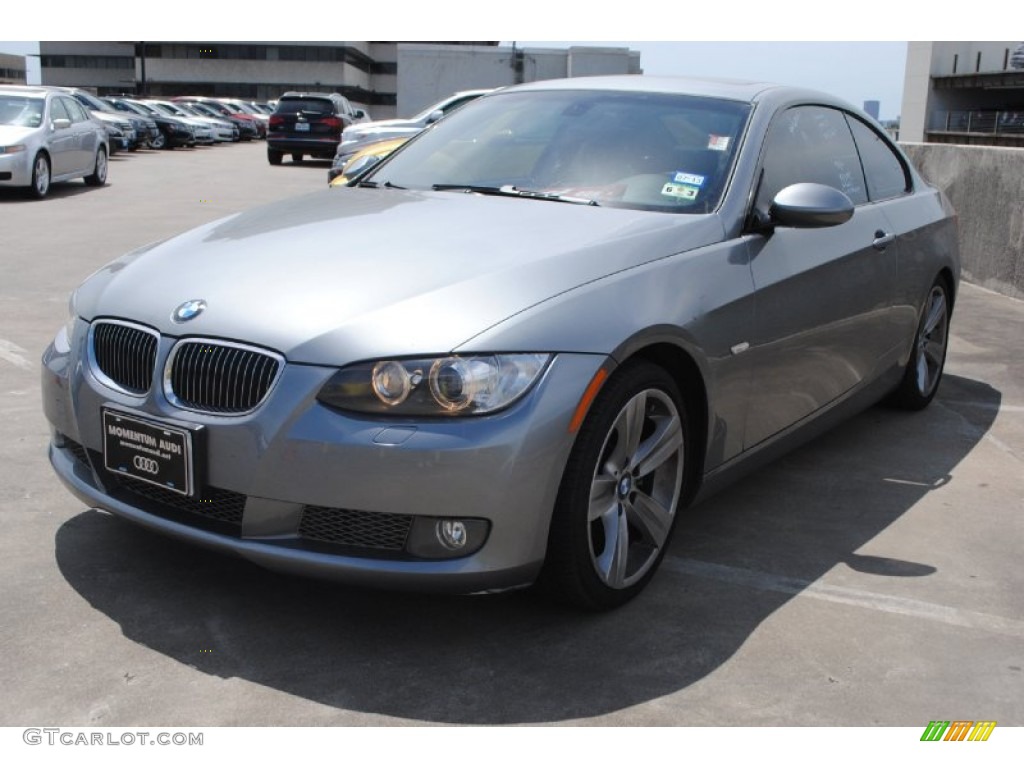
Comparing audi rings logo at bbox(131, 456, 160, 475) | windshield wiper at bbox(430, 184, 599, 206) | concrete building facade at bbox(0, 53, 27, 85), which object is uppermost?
windshield wiper at bbox(430, 184, 599, 206)

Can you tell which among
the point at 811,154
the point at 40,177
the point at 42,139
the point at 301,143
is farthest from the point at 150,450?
the point at 301,143

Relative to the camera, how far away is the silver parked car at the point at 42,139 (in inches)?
616

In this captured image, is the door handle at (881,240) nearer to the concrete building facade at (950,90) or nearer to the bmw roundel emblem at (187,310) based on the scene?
the bmw roundel emblem at (187,310)

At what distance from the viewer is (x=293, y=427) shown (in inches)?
118

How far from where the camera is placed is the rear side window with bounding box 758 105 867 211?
4387mm

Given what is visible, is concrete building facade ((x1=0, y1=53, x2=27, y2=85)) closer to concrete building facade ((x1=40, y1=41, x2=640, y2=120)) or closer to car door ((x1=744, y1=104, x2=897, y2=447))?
concrete building facade ((x1=40, y1=41, x2=640, y2=120))

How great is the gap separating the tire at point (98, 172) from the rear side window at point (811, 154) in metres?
15.6

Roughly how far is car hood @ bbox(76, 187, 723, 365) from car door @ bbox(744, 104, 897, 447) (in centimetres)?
42

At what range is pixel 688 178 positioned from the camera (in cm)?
414

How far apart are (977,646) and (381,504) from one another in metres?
1.80

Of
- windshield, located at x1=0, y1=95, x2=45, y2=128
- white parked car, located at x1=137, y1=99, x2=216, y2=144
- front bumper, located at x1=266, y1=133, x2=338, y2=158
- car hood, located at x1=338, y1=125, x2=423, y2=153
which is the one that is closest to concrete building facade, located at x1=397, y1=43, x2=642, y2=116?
white parked car, located at x1=137, y1=99, x2=216, y2=144

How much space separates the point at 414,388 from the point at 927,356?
3880 mm
